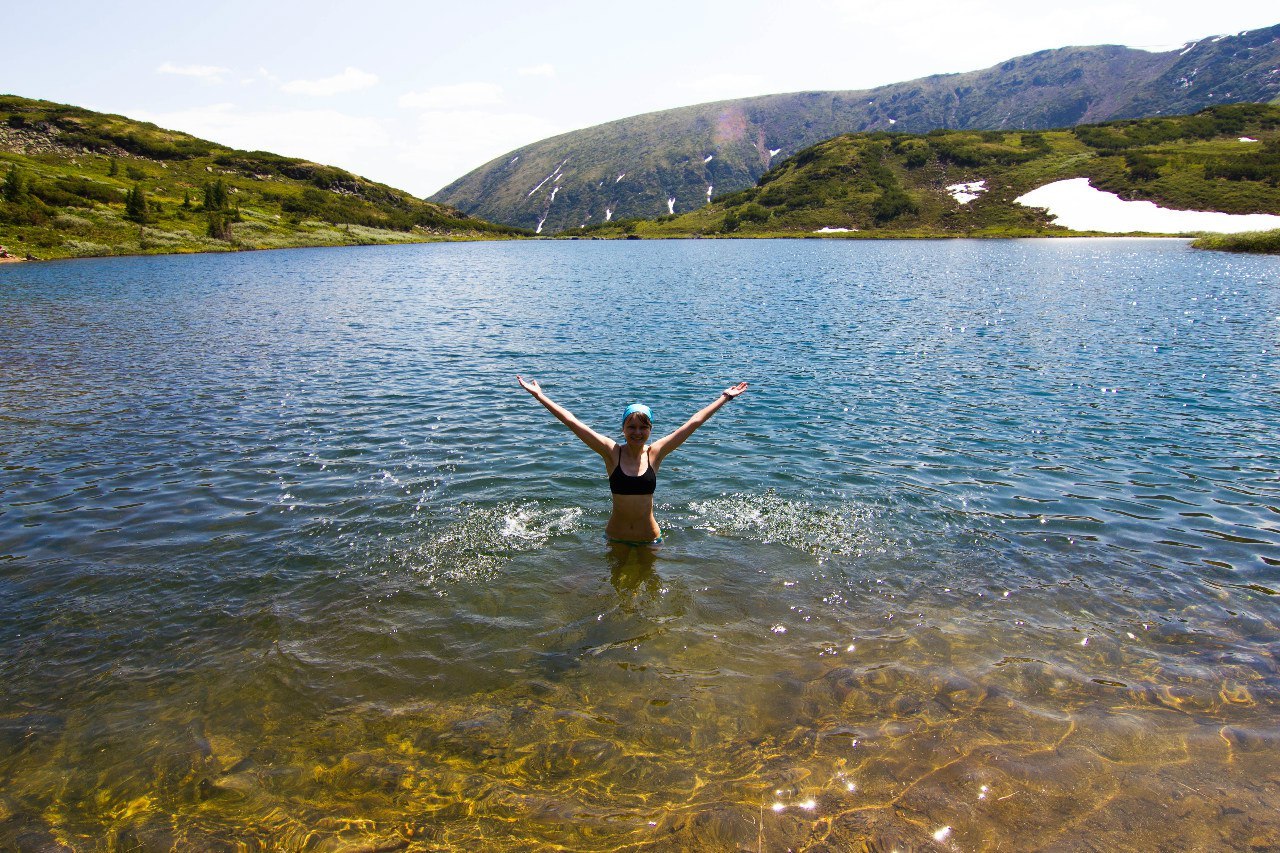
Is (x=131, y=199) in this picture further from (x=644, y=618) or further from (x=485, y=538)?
(x=644, y=618)

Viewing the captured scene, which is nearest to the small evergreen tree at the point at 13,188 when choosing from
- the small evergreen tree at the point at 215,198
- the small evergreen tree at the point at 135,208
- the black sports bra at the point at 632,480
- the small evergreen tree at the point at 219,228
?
the small evergreen tree at the point at 135,208

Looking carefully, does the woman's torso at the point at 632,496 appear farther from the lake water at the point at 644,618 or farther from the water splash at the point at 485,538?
the water splash at the point at 485,538

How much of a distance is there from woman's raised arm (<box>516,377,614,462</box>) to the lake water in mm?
2318

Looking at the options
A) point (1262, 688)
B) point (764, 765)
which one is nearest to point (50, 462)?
point (764, 765)

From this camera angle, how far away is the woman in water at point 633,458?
10.9 metres

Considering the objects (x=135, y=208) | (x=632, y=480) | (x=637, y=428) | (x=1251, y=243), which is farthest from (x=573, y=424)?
(x=135, y=208)

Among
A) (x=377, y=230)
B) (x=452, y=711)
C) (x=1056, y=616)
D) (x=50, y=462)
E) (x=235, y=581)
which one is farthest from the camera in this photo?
(x=377, y=230)

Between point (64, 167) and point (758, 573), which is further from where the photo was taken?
point (64, 167)

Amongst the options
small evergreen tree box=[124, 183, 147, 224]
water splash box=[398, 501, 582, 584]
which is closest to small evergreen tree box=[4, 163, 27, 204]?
small evergreen tree box=[124, 183, 147, 224]

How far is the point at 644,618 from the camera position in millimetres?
10203

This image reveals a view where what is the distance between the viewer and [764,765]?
23.4ft

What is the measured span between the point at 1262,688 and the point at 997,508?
619 cm

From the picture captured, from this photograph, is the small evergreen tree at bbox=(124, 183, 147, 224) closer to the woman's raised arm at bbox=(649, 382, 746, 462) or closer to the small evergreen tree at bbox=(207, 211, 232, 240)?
the small evergreen tree at bbox=(207, 211, 232, 240)

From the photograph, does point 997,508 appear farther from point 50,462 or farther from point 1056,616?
point 50,462
